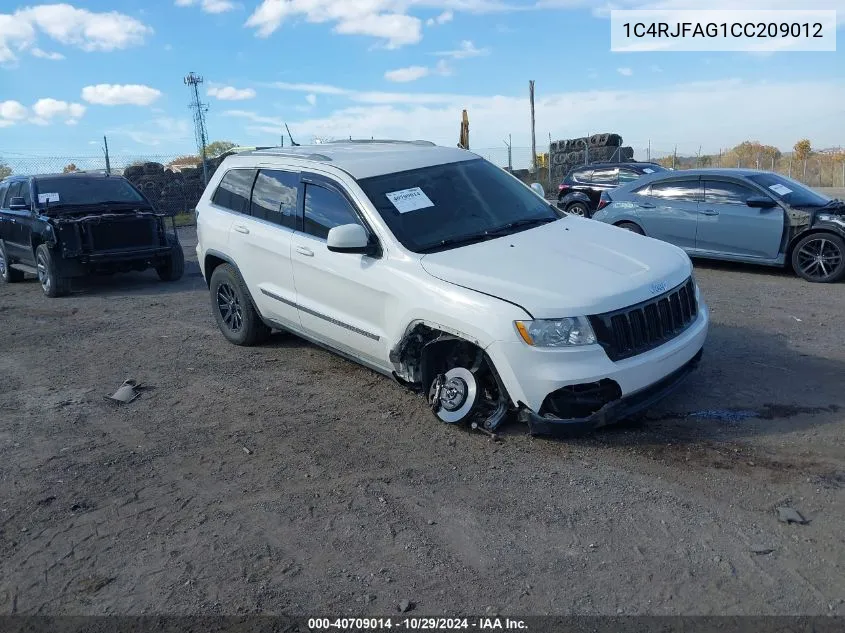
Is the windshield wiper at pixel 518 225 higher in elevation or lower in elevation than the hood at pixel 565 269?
higher

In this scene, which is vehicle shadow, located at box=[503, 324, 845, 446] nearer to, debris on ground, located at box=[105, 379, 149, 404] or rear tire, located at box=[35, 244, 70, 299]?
debris on ground, located at box=[105, 379, 149, 404]

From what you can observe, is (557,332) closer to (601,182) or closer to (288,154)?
(288,154)

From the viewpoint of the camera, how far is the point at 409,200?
5344mm

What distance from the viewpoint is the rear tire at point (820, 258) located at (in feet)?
29.7

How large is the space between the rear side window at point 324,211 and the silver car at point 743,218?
21.4 feet

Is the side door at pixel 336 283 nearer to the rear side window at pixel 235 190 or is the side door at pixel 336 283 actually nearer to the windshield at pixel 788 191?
the rear side window at pixel 235 190

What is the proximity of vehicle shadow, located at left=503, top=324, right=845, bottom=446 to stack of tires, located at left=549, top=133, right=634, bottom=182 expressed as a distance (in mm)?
26185

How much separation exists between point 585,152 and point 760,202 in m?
22.5

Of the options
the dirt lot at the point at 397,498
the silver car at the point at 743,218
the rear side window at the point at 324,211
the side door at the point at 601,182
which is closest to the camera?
the dirt lot at the point at 397,498

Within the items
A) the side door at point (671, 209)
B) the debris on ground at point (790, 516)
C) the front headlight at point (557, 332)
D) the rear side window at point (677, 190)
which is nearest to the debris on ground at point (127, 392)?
the front headlight at point (557, 332)

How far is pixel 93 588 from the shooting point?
3.31 m

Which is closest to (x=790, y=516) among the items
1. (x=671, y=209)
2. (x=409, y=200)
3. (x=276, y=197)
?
(x=409, y=200)

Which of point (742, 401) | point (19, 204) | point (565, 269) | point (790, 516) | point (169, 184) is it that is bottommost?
point (790, 516)

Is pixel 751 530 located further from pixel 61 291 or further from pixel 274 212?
pixel 61 291
